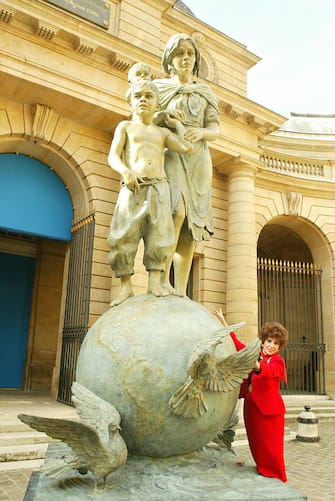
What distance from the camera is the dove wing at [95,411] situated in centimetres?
246

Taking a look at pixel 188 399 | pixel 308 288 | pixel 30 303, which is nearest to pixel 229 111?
pixel 308 288

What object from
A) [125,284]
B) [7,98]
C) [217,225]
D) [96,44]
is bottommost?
[125,284]

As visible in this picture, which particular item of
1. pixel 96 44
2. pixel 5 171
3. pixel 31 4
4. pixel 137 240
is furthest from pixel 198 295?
pixel 137 240

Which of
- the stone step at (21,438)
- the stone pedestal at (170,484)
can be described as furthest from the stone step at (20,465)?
the stone pedestal at (170,484)

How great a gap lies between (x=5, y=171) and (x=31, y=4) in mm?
3536

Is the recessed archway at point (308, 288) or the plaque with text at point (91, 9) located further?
the recessed archway at point (308, 288)

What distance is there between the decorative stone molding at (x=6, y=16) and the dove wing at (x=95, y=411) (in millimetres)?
8684

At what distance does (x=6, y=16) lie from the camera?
886 cm

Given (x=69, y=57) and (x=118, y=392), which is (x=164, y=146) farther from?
(x=69, y=57)

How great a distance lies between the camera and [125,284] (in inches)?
140

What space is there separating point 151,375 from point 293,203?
41.0ft

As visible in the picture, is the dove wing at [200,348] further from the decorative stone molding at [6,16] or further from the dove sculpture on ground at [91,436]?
the decorative stone molding at [6,16]

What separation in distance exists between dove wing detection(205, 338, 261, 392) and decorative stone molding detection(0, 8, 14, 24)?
350 inches

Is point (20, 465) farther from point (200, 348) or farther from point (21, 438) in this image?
point (200, 348)
